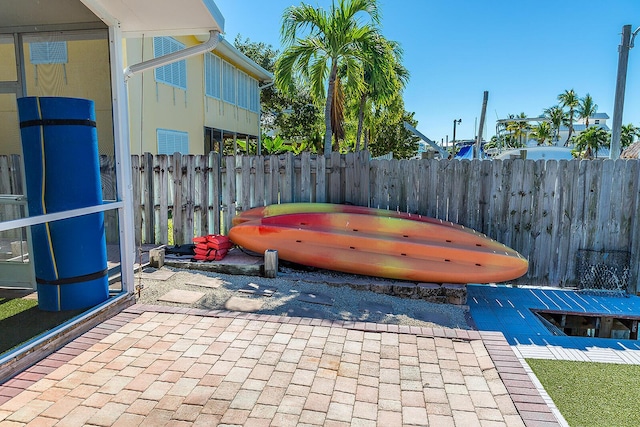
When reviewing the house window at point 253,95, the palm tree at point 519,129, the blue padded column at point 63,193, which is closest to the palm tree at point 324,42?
the blue padded column at point 63,193

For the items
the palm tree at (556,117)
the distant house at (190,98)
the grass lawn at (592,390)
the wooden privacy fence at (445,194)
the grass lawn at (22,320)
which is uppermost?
the palm tree at (556,117)

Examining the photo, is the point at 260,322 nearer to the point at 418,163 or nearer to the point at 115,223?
the point at 115,223

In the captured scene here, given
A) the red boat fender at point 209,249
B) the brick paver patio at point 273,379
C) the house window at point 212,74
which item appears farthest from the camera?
the house window at point 212,74

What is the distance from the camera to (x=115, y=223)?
4148 millimetres

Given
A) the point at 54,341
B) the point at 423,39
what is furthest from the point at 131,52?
the point at 423,39

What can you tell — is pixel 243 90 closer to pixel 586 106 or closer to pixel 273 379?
pixel 273 379

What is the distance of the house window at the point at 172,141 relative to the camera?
39.2 feet

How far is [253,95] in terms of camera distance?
19516mm

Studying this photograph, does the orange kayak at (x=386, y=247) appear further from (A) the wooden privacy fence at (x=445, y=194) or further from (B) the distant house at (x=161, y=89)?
(B) the distant house at (x=161, y=89)

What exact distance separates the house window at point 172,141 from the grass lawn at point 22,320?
27.8 feet

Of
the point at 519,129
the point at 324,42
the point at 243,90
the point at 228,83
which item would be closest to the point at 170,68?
the point at 228,83

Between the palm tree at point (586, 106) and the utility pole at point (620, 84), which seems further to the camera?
the palm tree at point (586, 106)

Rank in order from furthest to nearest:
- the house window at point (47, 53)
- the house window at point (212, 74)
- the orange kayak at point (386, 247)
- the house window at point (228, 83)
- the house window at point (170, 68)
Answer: the house window at point (228, 83) < the house window at point (212, 74) < the house window at point (170, 68) < the orange kayak at point (386, 247) < the house window at point (47, 53)

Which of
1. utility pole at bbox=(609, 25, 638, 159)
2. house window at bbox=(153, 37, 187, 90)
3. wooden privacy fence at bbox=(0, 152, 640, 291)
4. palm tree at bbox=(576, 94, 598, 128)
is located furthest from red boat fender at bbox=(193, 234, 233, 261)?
palm tree at bbox=(576, 94, 598, 128)
